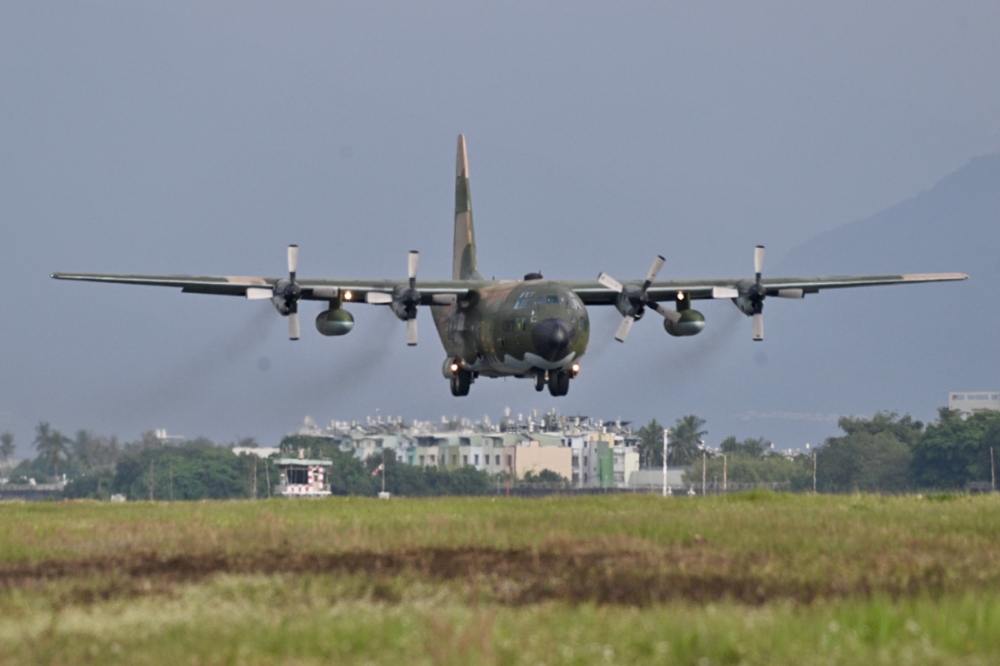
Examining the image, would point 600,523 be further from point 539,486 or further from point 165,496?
point 539,486

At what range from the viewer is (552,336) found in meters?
50.4

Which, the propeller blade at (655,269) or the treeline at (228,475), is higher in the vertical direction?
the propeller blade at (655,269)

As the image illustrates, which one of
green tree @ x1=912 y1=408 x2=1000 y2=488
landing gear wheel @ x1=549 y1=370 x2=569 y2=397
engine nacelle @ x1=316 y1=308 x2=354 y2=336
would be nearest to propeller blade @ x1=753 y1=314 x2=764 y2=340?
landing gear wheel @ x1=549 y1=370 x2=569 y2=397

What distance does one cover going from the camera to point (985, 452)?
141750mm

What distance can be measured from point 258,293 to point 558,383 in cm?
1293

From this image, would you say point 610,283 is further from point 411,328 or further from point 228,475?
point 228,475

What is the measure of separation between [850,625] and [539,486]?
173262 millimetres

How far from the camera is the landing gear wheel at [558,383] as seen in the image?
180 feet

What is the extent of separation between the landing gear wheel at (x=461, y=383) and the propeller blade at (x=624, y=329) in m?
7.48

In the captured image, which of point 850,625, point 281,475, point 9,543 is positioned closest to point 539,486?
point 281,475

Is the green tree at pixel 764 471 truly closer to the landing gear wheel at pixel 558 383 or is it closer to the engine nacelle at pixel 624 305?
the engine nacelle at pixel 624 305

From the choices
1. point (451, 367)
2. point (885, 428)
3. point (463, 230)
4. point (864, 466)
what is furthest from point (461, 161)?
point (885, 428)

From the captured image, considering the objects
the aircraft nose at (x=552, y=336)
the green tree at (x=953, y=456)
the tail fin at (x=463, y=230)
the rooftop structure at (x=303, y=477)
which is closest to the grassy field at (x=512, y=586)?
the aircraft nose at (x=552, y=336)

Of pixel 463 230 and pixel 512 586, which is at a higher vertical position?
pixel 463 230
